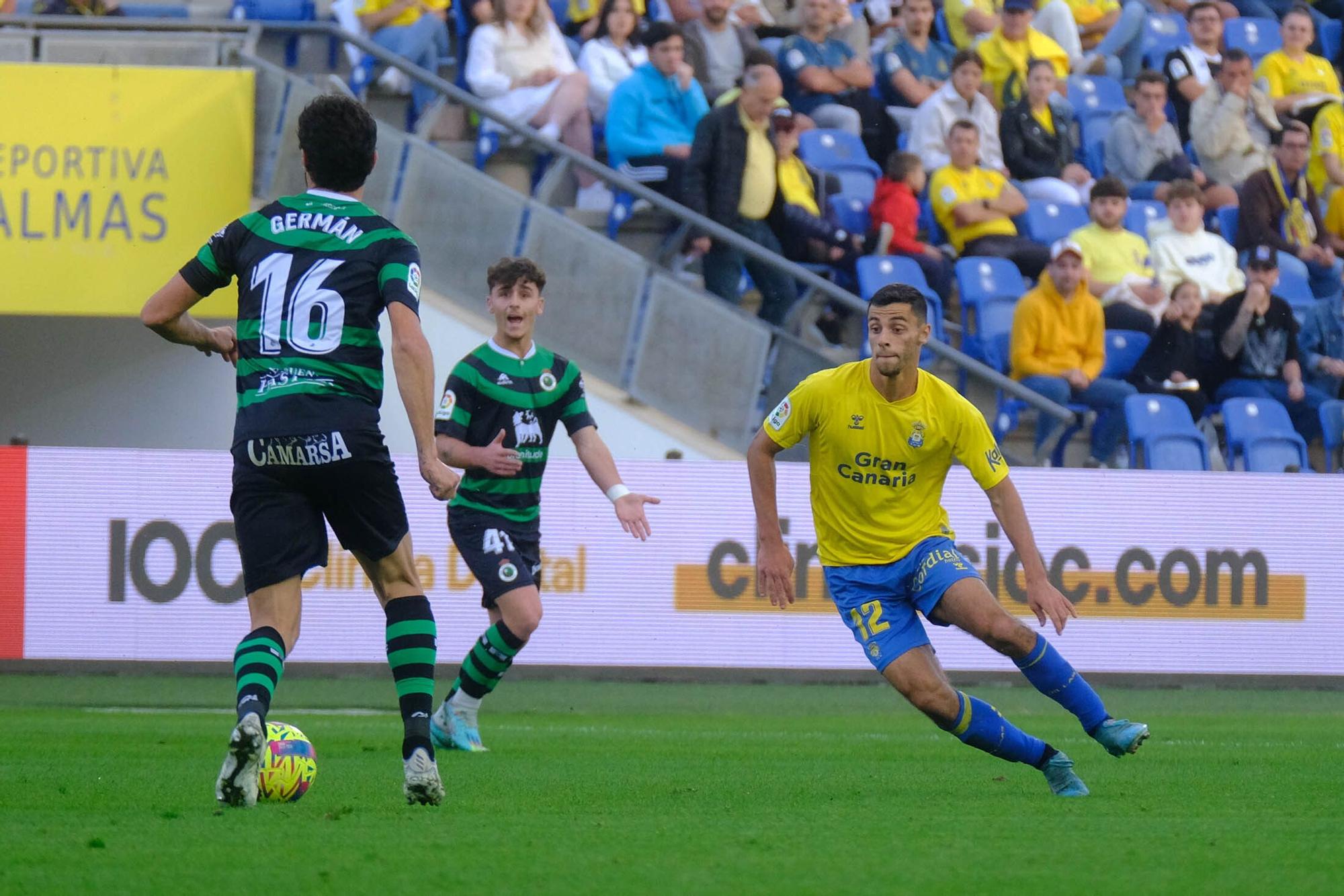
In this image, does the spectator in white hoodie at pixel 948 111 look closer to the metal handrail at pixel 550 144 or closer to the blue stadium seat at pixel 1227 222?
the metal handrail at pixel 550 144

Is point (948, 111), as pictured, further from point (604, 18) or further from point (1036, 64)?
point (604, 18)

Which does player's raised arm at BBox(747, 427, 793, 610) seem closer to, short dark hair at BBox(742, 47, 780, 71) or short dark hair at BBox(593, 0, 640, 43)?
short dark hair at BBox(742, 47, 780, 71)

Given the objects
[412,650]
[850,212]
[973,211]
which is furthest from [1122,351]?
[412,650]

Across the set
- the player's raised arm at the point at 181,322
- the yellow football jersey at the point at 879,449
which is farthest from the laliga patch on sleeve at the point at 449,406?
the player's raised arm at the point at 181,322

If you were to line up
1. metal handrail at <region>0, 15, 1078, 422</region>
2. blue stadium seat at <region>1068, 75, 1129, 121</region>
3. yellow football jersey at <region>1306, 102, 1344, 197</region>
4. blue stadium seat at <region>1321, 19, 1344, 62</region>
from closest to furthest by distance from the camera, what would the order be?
metal handrail at <region>0, 15, 1078, 422</region>, blue stadium seat at <region>1068, 75, 1129, 121</region>, yellow football jersey at <region>1306, 102, 1344, 197</region>, blue stadium seat at <region>1321, 19, 1344, 62</region>

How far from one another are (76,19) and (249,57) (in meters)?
1.51

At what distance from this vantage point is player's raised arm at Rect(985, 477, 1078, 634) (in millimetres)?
6129

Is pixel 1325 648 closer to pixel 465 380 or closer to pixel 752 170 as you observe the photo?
pixel 752 170

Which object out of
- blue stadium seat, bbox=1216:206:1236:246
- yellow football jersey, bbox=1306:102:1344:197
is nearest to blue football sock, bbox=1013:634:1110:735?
blue stadium seat, bbox=1216:206:1236:246

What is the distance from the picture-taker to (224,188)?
14.5 m

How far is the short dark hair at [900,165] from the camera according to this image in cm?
1532

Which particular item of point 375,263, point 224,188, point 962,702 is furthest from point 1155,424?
point 375,263

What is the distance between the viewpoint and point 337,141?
5.44 meters

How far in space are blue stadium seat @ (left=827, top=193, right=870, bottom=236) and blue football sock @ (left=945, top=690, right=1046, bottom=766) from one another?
9620 millimetres
